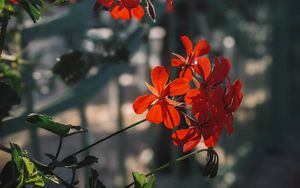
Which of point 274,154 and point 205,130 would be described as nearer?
point 205,130

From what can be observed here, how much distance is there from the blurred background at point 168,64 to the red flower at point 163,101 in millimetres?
424

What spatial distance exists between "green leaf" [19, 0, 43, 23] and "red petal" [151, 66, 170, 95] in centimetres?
17

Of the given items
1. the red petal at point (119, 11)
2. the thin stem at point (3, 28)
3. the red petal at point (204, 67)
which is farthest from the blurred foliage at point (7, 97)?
the red petal at point (204, 67)

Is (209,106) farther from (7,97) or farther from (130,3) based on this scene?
(7,97)

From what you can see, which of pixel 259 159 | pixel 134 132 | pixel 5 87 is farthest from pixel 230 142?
pixel 5 87

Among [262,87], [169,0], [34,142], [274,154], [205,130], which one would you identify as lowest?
[274,154]

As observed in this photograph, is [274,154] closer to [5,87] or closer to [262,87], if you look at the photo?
[262,87]

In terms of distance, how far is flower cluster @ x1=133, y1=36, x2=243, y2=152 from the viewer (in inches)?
29.5

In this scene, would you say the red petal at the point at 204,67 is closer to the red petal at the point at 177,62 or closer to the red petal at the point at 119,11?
the red petal at the point at 177,62

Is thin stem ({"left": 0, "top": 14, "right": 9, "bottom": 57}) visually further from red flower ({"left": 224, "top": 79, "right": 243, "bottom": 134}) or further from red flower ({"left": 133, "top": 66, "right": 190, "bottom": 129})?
red flower ({"left": 224, "top": 79, "right": 243, "bottom": 134})

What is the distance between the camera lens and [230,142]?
370 cm

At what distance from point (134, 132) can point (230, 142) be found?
5.75 ft

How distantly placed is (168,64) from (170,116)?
2.80 metres

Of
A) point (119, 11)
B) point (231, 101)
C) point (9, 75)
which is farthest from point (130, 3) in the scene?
point (9, 75)
